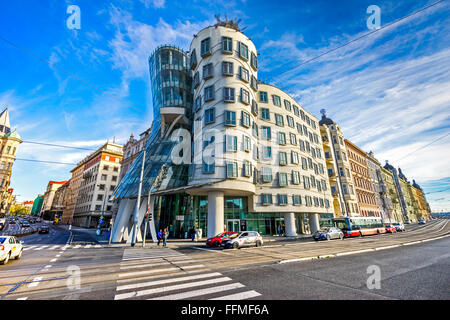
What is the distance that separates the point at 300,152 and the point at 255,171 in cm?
1270

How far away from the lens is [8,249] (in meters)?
10.9

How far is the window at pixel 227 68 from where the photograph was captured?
27.3 metres

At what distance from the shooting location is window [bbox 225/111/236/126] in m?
25.9

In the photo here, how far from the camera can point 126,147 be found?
67.4 meters

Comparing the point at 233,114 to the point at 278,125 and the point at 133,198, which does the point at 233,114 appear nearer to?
the point at 278,125

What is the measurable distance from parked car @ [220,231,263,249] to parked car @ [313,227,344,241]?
9459mm

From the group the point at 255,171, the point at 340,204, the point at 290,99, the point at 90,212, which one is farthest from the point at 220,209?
the point at 90,212

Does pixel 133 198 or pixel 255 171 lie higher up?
pixel 255 171

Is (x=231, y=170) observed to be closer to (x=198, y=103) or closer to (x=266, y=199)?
(x=266, y=199)

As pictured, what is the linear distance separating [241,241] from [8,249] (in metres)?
15.0

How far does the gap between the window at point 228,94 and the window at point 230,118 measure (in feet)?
5.77

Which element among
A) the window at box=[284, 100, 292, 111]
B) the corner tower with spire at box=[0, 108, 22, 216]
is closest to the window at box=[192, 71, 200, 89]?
the window at box=[284, 100, 292, 111]

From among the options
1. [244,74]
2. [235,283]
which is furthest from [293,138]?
[235,283]
